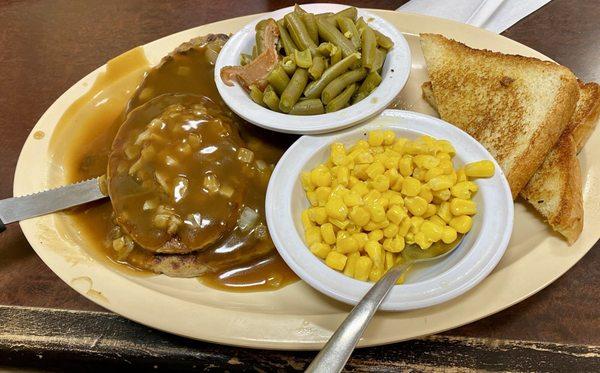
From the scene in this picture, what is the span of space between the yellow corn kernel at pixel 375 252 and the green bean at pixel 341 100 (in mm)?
760

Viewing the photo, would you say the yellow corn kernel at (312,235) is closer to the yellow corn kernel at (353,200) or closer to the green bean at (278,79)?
the yellow corn kernel at (353,200)

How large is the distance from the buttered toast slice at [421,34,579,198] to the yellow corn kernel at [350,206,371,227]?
75 centimetres

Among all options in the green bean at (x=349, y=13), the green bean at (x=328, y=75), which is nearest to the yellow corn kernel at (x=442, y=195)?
the green bean at (x=328, y=75)

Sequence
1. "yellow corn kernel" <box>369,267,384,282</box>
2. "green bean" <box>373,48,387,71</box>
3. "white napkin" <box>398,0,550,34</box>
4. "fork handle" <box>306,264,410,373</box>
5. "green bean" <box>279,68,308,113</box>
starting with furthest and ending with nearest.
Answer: "white napkin" <box>398,0,550,34</box> → "green bean" <box>373,48,387,71</box> → "green bean" <box>279,68,308,113</box> → "yellow corn kernel" <box>369,267,384,282</box> → "fork handle" <box>306,264,410,373</box>

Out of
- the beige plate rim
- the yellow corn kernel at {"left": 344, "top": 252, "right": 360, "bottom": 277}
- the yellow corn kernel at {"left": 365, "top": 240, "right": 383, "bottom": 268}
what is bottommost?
the beige plate rim

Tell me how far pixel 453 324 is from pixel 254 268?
818 mm

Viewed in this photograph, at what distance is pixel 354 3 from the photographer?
346 cm

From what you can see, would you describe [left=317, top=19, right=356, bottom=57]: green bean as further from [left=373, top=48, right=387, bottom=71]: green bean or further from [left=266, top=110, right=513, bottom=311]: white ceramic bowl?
[left=266, top=110, right=513, bottom=311]: white ceramic bowl

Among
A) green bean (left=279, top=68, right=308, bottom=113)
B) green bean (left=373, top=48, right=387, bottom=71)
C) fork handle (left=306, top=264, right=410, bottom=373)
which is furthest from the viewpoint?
green bean (left=373, top=48, right=387, bottom=71)

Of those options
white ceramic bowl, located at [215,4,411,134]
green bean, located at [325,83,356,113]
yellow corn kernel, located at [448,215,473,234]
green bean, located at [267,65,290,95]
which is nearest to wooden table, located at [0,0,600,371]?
yellow corn kernel, located at [448,215,473,234]

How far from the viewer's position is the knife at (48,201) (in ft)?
6.82

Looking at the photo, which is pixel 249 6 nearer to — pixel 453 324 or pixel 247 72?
pixel 247 72

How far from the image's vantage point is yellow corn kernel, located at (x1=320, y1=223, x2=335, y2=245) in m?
1.89

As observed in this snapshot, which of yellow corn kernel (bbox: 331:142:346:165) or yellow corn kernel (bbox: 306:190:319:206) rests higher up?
yellow corn kernel (bbox: 331:142:346:165)
